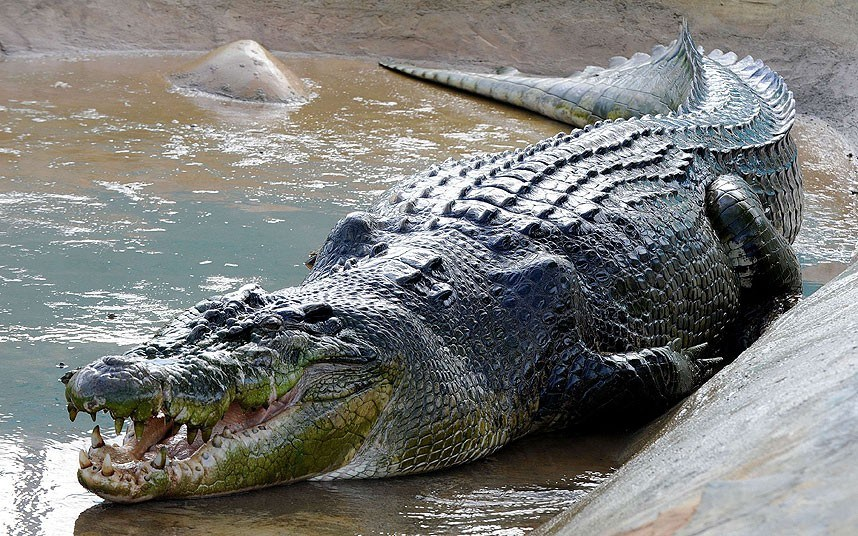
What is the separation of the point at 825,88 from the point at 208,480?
8.27m

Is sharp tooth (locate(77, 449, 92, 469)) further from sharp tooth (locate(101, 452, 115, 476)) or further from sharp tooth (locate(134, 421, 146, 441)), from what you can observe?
sharp tooth (locate(134, 421, 146, 441))

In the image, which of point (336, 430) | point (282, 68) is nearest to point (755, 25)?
point (282, 68)

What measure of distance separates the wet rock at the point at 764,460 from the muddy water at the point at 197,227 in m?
0.65

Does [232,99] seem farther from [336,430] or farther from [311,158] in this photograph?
[336,430]

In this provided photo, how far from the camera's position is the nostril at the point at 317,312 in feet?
9.03

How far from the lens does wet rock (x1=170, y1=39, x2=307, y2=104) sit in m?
7.91

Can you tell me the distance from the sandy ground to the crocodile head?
7587 millimetres

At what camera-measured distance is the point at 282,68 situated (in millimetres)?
8359

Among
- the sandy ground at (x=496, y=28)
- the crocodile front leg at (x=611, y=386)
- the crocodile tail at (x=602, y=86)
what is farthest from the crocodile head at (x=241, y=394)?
the sandy ground at (x=496, y=28)

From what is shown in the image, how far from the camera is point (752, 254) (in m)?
4.20

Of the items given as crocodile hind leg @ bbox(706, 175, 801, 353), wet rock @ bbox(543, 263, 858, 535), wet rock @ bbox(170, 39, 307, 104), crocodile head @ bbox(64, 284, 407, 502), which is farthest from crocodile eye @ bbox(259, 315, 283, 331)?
wet rock @ bbox(170, 39, 307, 104)

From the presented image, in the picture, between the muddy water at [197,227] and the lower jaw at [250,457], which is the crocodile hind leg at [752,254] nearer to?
the muddy water at [197,227]

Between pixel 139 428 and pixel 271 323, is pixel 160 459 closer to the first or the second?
pixel 139 428

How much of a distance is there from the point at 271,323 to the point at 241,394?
220mm
